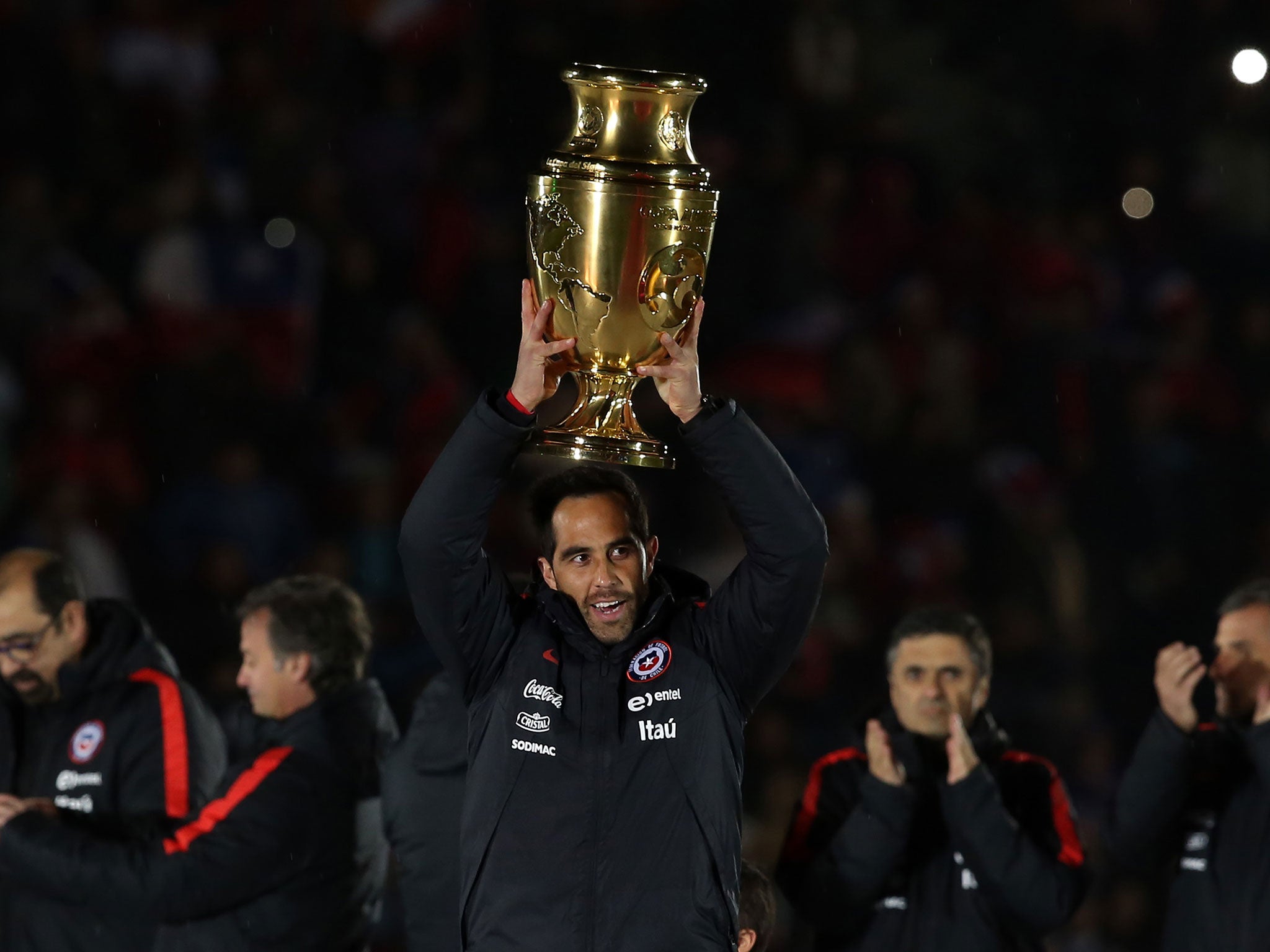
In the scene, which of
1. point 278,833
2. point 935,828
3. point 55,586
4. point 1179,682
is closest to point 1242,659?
point 1179,682

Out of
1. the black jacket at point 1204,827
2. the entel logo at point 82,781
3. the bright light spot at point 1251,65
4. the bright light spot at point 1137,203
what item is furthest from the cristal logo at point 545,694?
the bright light spot at point 1137,203

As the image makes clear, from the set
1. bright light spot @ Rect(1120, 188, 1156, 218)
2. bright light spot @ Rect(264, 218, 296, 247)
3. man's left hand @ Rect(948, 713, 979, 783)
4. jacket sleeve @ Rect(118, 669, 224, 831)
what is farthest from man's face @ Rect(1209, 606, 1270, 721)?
bright light spot @ Rect(264, 218, 296, 247)

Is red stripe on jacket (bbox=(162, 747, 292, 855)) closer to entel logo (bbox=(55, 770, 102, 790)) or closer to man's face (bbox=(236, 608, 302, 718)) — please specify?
man's face (bbox=(236, 608, 302, 718))

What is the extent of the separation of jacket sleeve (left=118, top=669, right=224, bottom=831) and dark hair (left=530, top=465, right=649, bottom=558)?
1337 mm

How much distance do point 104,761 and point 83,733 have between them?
0.09m

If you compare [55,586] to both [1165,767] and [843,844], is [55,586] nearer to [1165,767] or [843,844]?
[843,844]

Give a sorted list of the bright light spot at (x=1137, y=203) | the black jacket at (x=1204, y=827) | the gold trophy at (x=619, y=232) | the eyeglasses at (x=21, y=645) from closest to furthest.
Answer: the gold trophy at (x=619, y=232) < the black jacket at (x=1204, y=827) < the eyeglasses at (x=21, y=645) < the bright light spot at (x=1137, y=203)

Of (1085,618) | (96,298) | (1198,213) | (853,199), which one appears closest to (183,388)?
(96,298)

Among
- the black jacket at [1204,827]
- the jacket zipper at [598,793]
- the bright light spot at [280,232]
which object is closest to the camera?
the jacket zipper at [598,793]

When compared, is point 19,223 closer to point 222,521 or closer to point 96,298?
point 96,298

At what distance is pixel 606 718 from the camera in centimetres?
313

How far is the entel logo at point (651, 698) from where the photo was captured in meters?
3.15

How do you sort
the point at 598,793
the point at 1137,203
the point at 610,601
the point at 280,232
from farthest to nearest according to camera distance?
the point at 1137,203 → the point at 280,232 → the point at 610,601 → the point at 598,793

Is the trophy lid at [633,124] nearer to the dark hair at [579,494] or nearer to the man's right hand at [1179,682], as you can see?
the dark hair at [579,494]
